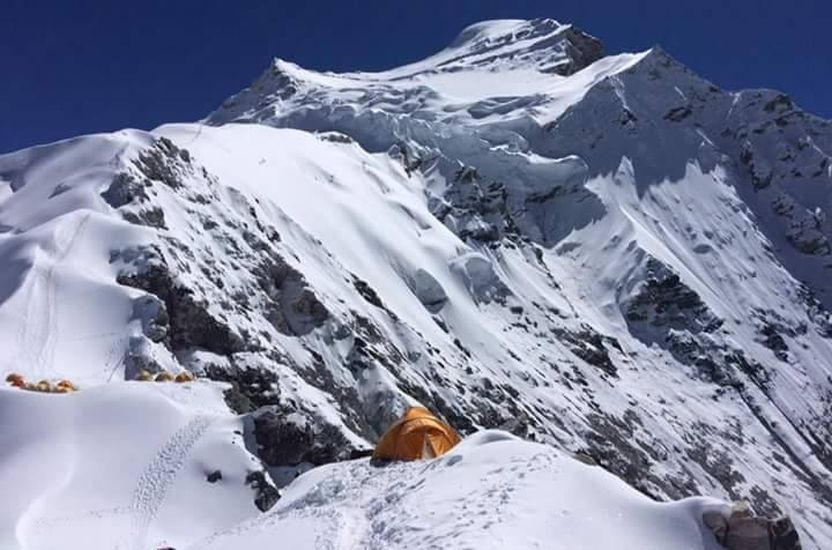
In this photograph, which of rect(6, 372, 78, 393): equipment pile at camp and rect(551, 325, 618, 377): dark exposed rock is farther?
rect(551, 325, 618, 377): dark exposed rock

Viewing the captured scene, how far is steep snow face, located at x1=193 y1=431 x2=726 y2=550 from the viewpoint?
1412 cm

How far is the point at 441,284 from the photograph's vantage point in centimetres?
7706

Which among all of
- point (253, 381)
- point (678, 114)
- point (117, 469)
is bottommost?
point (253, 381)

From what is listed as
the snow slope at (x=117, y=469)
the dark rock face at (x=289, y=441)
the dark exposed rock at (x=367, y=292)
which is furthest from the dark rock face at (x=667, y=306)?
the snow slope at (x=117, y=469)

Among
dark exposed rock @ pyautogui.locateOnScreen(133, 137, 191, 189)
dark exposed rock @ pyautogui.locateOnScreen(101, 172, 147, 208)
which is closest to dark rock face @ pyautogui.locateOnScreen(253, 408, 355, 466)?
dark exposed rock @ pyautogui.locateOnScreen(101, 172, 147, 208)

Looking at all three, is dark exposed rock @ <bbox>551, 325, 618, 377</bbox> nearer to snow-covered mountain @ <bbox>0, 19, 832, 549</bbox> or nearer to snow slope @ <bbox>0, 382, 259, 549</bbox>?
snow-covered mountain @ <bbox>0, 19, 832, 549</bbox>

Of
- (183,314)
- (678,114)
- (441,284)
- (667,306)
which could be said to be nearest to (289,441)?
(183,314)

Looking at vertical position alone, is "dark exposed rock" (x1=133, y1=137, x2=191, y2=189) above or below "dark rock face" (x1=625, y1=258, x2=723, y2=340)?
above

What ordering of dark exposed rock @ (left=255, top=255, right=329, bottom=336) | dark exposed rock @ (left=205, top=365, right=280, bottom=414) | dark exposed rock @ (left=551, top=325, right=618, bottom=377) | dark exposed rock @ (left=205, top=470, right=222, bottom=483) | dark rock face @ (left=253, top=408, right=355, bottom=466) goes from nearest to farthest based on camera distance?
1. dark exposed rock @ (left=205, top=470, right=222, bottom=483)
2. dark rock face @ (left=253, top=408, right=355, bottom=466)
3. dark exposed rock @ (left=205, top=365, right=280, bottom=414)
4. dark exposed rock @ (left=255, top=255, right=329, bottom=336)
5. dark exposed rock @ (left=551, top=325, right=618, bottom=377)

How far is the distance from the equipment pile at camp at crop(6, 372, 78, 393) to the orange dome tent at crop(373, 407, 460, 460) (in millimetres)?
10491

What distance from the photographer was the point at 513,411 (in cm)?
6406

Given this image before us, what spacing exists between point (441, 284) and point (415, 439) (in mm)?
53215

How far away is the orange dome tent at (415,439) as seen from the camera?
22719mm

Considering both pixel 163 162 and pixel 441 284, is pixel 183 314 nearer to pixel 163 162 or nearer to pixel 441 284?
pixel 163 162
